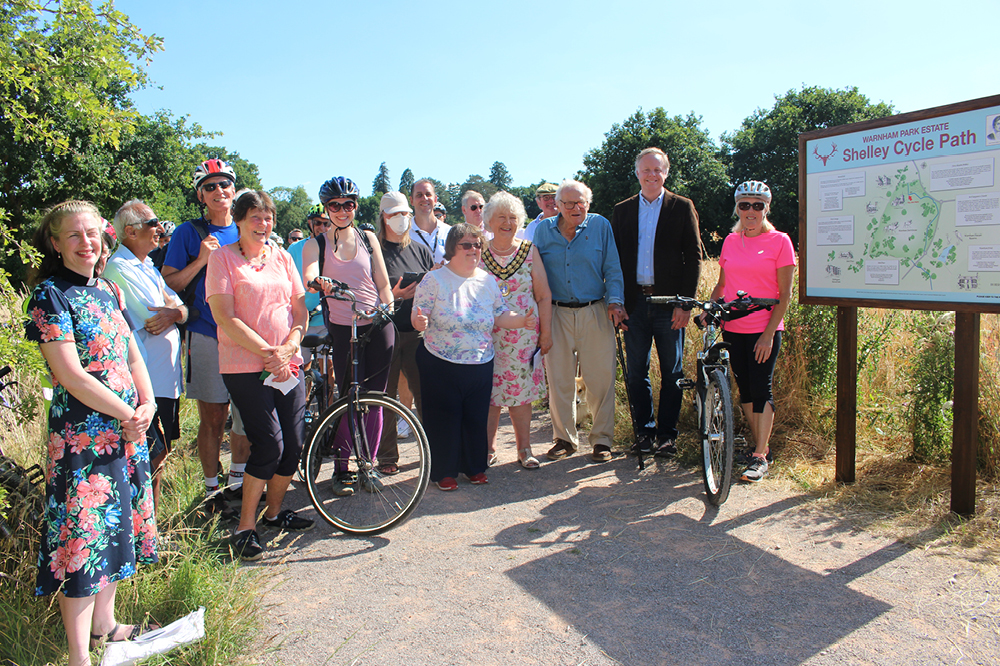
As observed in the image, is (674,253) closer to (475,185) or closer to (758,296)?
(758,296)

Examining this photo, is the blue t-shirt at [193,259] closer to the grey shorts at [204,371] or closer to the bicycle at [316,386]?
the grey shorts at [204,371]

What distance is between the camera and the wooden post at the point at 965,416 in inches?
148

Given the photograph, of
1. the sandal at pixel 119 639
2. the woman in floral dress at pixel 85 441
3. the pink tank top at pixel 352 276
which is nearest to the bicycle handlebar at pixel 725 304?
the pink tank top at pixel 352 276

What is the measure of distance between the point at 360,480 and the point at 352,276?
4.68 ft

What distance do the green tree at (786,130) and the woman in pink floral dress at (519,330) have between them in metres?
42.2

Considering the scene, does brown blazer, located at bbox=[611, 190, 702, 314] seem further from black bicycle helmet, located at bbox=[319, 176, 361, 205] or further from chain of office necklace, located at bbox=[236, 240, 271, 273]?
chain of office necklace, located at bbox=[236, 240, 271, 273]

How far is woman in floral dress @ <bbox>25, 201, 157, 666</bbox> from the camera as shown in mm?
2346

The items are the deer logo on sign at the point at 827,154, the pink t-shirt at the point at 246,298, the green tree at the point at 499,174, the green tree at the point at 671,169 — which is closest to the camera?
the pink t-shirt at the point at 246,298

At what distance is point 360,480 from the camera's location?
167 inches

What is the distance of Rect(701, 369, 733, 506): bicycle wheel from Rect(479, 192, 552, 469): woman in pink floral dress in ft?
4.44

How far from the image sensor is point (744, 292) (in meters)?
4.48

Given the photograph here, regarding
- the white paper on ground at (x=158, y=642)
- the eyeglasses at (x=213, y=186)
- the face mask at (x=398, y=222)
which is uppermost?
the eyeglasses at (x=213, y=186)

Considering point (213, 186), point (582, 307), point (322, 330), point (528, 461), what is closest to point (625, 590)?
point (528, 461)

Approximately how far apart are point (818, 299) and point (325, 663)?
12.4ft
